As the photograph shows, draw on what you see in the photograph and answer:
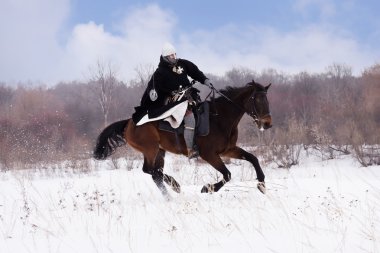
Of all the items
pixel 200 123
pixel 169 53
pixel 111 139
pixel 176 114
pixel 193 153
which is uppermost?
pixel 169 53

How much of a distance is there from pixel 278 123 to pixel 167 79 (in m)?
31.0

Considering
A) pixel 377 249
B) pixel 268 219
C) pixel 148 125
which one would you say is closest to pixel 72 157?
pixel 148 125

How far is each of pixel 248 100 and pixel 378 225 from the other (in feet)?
11.0

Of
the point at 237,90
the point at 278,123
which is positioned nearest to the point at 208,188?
the point at 237,90

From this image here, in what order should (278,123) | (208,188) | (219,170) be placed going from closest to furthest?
1. (208,188)
2. (219,170)
3. (278,123)

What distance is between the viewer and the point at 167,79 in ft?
23.1

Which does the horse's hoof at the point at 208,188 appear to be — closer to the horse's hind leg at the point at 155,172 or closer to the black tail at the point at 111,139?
the horse's hind leg at the point at 155,172

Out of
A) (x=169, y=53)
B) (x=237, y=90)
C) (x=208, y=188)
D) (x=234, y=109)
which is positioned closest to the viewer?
(x=208, y=188)

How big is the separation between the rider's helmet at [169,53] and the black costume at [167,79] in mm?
61

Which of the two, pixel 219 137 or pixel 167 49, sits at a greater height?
pixel 167 49

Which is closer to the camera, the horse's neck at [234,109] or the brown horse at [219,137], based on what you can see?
the brown horse at [219,137]

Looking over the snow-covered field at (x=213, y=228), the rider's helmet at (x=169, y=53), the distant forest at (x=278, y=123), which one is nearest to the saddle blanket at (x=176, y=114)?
the rider's helmet at (x=169, y=53)

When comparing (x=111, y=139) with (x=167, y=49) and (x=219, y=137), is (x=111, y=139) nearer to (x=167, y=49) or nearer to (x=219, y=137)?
(x=167, y=49)

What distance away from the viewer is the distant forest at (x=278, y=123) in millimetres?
22766
